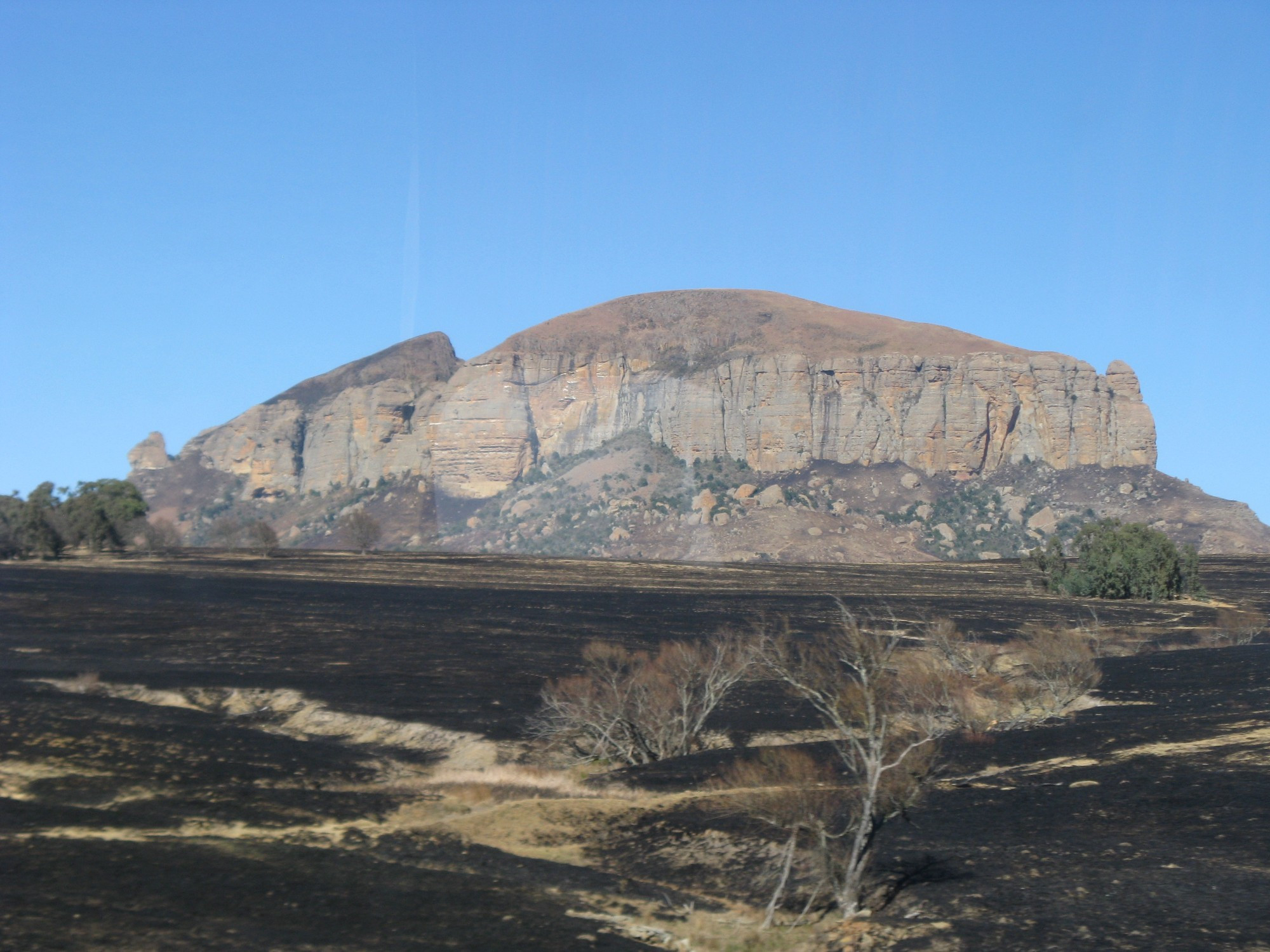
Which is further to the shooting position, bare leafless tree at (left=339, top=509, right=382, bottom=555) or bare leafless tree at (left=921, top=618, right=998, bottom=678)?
bare leafless tree at (left=339, top=509, right=382, bottom=555)

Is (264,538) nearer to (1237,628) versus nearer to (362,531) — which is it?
(362,531)

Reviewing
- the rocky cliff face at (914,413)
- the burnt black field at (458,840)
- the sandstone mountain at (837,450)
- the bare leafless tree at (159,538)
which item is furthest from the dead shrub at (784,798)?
the rocky cliff face at (914,413)

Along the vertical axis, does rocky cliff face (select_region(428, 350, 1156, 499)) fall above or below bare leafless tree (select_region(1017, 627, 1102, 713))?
above

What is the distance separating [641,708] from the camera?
103 ft

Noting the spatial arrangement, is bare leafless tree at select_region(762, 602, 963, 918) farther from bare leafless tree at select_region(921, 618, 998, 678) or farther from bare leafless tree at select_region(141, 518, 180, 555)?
bare leafless tree at select_region(141, 518, 180, 555)

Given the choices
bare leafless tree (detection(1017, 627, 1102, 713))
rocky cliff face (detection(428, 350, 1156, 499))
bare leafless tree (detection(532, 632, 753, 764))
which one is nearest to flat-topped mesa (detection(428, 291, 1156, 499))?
rocky cliff face (detection(428, 350, 1156, 499))

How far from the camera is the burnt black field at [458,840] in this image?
1764 cm

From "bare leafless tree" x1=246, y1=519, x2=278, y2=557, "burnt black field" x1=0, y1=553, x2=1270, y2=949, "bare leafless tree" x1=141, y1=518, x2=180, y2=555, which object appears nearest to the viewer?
"burnt black field" x1=0, y1=553, x2=1270, y2=949

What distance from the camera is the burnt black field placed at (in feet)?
57.9

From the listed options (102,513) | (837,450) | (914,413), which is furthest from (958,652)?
(914,413)

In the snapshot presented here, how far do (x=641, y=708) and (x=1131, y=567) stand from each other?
218 feet

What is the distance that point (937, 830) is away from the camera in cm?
2316

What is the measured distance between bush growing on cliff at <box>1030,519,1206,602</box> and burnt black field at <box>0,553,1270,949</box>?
3796 cm

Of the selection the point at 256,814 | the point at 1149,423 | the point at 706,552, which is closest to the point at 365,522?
the point at 706,552
